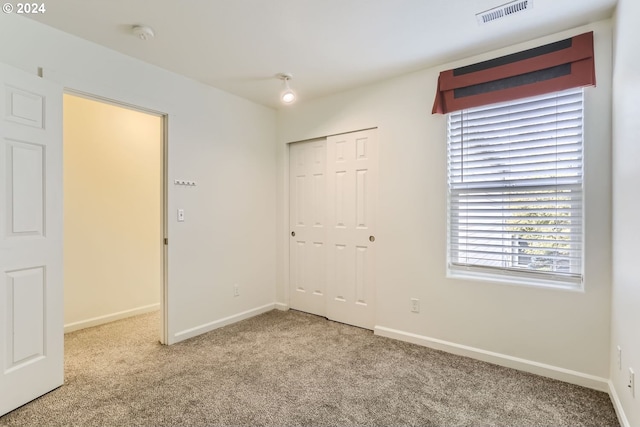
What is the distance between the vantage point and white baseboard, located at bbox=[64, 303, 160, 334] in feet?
10.6

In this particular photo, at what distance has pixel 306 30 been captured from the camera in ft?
7.44

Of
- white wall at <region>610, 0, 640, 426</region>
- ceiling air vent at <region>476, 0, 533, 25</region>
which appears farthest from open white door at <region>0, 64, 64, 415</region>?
white wall at <region>610, 0, 640, 426</region>

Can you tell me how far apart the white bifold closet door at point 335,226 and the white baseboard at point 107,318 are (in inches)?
66.8

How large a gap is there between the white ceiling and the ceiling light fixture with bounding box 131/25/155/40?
37 mm

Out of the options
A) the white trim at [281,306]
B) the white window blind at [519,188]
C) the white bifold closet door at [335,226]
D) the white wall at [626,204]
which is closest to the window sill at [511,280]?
the white window blind at [519,188]

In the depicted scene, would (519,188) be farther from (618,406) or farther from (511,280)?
(618,406)

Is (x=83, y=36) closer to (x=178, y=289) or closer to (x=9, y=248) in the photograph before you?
(x=9, y=248)

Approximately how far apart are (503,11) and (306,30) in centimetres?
126

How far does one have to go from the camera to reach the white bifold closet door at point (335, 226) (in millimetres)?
3314

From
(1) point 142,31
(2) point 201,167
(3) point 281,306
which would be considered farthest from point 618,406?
(1) point 142,31

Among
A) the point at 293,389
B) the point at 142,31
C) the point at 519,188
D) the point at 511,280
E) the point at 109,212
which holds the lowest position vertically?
the point at 293,389

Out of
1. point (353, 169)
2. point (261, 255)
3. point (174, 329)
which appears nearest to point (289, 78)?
point (353, 169)

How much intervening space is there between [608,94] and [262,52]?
241cm

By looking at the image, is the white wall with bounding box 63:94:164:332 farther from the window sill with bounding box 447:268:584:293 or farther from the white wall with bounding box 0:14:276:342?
the window sill with bounding box 447:268:584:293
